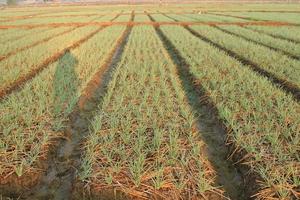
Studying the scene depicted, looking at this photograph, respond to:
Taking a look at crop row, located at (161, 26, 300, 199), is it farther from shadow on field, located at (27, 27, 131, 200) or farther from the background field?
shadow on field, located at (27, 27, 131, 200)

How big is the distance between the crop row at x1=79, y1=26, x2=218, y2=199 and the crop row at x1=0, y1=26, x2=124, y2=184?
2.23 feet

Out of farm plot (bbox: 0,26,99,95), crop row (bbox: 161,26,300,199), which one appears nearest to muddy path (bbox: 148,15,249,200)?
crop row (bbox: 161,26,300,199)

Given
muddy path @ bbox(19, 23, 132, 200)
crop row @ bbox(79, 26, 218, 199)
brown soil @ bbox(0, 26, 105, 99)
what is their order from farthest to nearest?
brown soil @ bbox(0, 26, 105, 99)
muddy path @ bbox(19, 23, 132, 200)
crop row @ bbox(79, 26, 218, 199)

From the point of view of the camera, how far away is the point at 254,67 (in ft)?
32.4

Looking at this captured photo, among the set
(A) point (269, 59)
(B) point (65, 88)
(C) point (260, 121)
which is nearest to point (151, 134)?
(C) point (260, 121)

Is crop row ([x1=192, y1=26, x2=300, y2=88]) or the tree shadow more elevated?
the tree shadow

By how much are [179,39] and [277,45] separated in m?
4.37

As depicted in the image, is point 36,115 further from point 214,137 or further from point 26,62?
point 26,62

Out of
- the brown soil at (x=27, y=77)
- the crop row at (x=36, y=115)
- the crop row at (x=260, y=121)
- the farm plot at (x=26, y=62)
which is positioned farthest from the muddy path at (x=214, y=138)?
the farm plot at (x=26, y=62)

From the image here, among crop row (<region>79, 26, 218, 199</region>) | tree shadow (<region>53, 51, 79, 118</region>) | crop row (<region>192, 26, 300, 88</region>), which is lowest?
crop row (<region>192, 26, 300, 88</region>)

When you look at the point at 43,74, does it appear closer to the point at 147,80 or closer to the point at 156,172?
the point at 147,80

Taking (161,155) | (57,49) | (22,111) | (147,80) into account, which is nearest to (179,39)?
(57,49)

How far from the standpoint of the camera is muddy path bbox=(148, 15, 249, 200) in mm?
4074

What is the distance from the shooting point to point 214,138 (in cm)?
543
